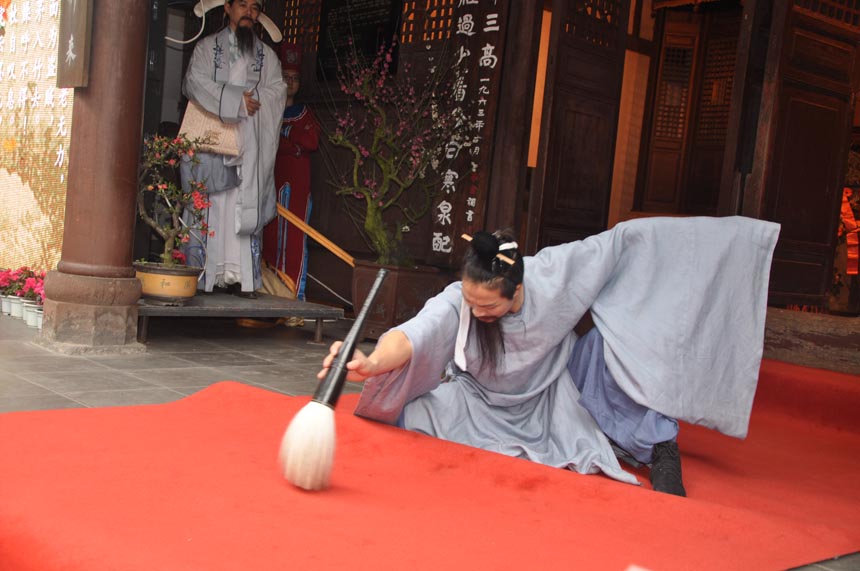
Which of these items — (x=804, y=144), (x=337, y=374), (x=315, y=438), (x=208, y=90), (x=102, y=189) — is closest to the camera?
(x=315, y=438)

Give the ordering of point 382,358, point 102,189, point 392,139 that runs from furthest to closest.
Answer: point 392,139 → point 102,189 → point 382,358

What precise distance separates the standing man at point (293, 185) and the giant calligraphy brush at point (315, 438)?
13.9ft

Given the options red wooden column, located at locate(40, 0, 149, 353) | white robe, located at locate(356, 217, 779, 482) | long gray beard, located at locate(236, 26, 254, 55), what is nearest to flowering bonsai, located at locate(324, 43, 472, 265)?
long gray beard, located at locate(236, 26, 254, 55)

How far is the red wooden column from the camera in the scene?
13.0ft

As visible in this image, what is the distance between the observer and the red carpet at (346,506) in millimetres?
1631

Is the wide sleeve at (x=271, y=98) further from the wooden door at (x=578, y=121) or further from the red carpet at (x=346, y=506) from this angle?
the red carpet at (x=346, y=506)

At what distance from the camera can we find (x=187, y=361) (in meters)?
4.07

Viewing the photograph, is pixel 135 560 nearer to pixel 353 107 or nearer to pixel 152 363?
pixel 152 363

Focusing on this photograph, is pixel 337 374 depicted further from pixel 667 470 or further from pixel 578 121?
pixel 578 121

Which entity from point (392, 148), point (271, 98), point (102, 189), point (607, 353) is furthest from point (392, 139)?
point (607, 353)

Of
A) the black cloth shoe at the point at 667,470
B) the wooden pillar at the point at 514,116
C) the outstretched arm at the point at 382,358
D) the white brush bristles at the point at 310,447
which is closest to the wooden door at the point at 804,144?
the wooden pillar at the point at 514,116

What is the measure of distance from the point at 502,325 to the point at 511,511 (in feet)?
2.37

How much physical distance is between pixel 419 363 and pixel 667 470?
2.58 feet

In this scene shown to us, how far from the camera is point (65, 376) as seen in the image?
3.45 m
